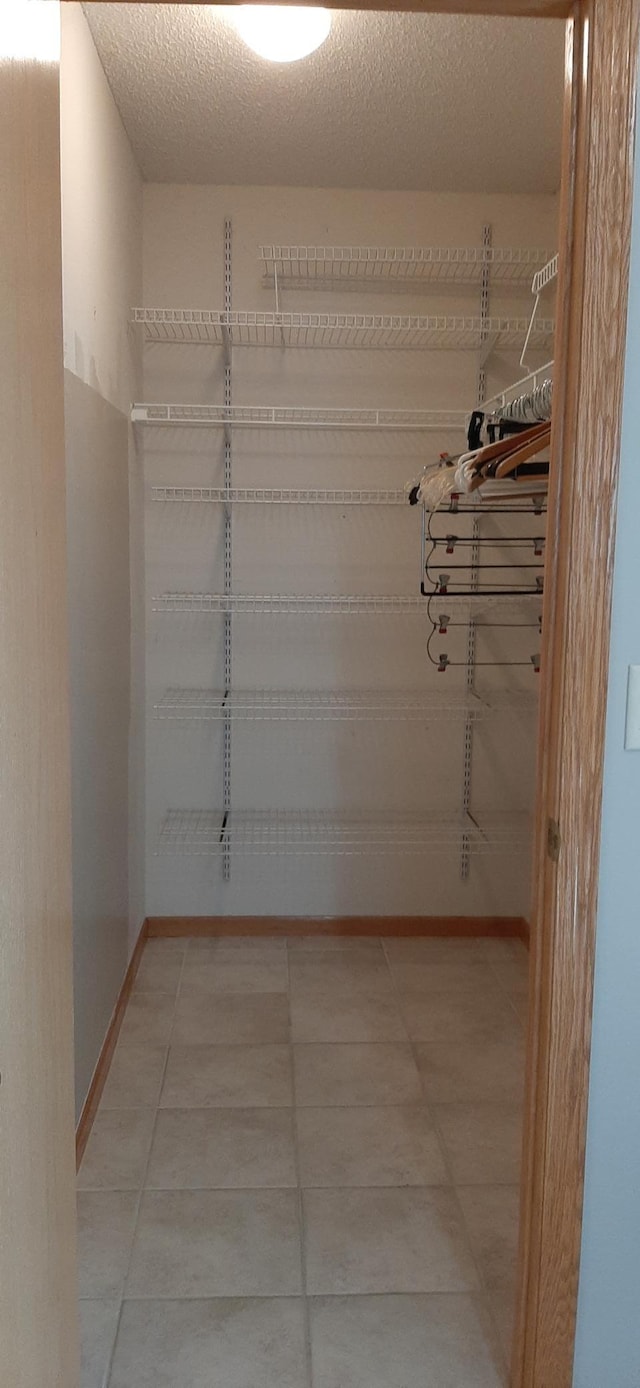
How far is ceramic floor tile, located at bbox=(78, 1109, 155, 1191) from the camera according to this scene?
2307 millimetres

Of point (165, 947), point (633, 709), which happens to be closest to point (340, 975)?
point (165, 947)

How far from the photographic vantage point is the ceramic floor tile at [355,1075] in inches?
105

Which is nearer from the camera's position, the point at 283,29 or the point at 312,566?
the point at 283,29

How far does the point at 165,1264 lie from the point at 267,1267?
0.19 metres

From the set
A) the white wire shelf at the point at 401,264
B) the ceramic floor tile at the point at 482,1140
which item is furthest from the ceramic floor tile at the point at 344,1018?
the white wire shelf at the point at 401,264

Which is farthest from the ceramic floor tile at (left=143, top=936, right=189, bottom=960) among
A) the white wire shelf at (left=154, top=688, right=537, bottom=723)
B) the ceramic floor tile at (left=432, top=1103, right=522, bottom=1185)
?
the ceramic floor tile at (left=432, top=1103, right=522, bottom=1185)

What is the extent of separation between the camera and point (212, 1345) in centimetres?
184

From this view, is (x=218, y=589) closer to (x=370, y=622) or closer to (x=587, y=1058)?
(x=370, y=622)

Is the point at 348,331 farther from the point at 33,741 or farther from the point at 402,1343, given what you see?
the point at 402,1343

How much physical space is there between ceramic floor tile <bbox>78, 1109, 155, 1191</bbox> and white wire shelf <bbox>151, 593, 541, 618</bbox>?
1.64 m

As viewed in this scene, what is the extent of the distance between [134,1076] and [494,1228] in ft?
3.36

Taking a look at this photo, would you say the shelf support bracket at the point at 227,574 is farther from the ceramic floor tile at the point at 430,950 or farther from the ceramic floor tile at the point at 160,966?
the ceramic floor tile at the point at 430,950

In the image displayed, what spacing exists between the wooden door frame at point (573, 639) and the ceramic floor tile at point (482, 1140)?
788 millimetres

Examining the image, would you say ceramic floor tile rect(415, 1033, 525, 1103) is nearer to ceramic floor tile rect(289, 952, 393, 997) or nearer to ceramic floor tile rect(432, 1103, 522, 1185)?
ceramic floor tile rect(432, 1103, 522, 1185)
